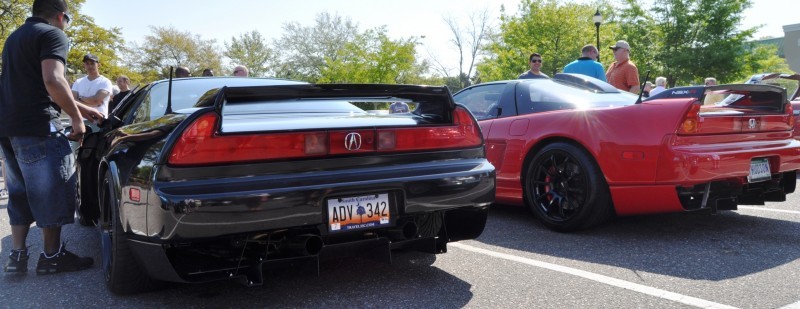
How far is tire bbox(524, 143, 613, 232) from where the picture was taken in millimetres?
3867

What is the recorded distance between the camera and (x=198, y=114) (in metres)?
2.37

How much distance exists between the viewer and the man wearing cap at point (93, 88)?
6.62 metres

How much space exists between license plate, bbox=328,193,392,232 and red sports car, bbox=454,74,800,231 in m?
1.86

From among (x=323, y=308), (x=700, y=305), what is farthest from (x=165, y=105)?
(x=700, y=305)

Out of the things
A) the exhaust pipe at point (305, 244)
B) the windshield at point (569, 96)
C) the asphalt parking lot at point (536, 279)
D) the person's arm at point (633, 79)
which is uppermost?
the person's arm at point (633, 79)

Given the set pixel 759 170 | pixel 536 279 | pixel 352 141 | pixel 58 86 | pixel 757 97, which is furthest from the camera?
pixel 757 97

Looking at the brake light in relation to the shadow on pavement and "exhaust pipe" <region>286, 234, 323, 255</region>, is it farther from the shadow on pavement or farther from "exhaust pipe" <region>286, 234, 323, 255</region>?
the shadow on pavement

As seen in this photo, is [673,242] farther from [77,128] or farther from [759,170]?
[77,128]

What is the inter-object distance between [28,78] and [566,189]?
342 cm

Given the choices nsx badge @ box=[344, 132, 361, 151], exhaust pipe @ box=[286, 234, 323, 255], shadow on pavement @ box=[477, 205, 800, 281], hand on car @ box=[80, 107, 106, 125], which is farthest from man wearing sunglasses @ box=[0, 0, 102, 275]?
shadow on pavement @ box=[477, 205, 800, 281]

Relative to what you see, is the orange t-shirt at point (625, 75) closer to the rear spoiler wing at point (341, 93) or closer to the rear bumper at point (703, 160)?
the rear bumper at point (703, 160)

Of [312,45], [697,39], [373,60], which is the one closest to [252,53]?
[312,45]

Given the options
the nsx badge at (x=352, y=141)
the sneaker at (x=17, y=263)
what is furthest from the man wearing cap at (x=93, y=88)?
the nsx badge at (x=352, y=141)

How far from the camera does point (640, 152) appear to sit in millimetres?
3658
